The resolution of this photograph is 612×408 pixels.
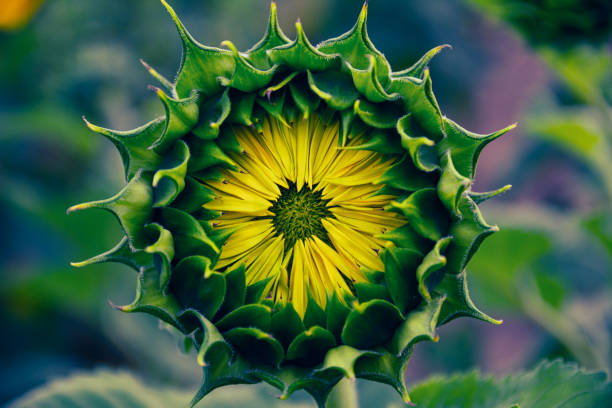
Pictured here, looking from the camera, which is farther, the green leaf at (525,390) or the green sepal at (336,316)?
the green leaf at (525,390)

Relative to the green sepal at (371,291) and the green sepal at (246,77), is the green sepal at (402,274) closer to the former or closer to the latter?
the green sepal at (371,291)

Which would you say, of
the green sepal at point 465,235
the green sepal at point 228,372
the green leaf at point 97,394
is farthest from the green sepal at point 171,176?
the green leaf at point 97,394

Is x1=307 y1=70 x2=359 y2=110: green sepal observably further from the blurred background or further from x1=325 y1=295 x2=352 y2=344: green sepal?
the blurred background

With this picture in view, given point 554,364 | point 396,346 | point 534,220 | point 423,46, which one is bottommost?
point 396,346

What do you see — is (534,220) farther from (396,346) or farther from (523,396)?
(396,346)

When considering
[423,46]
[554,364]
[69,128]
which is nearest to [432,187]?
[554,364]

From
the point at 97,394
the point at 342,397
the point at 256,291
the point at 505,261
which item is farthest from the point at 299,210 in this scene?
the point at 505,261
